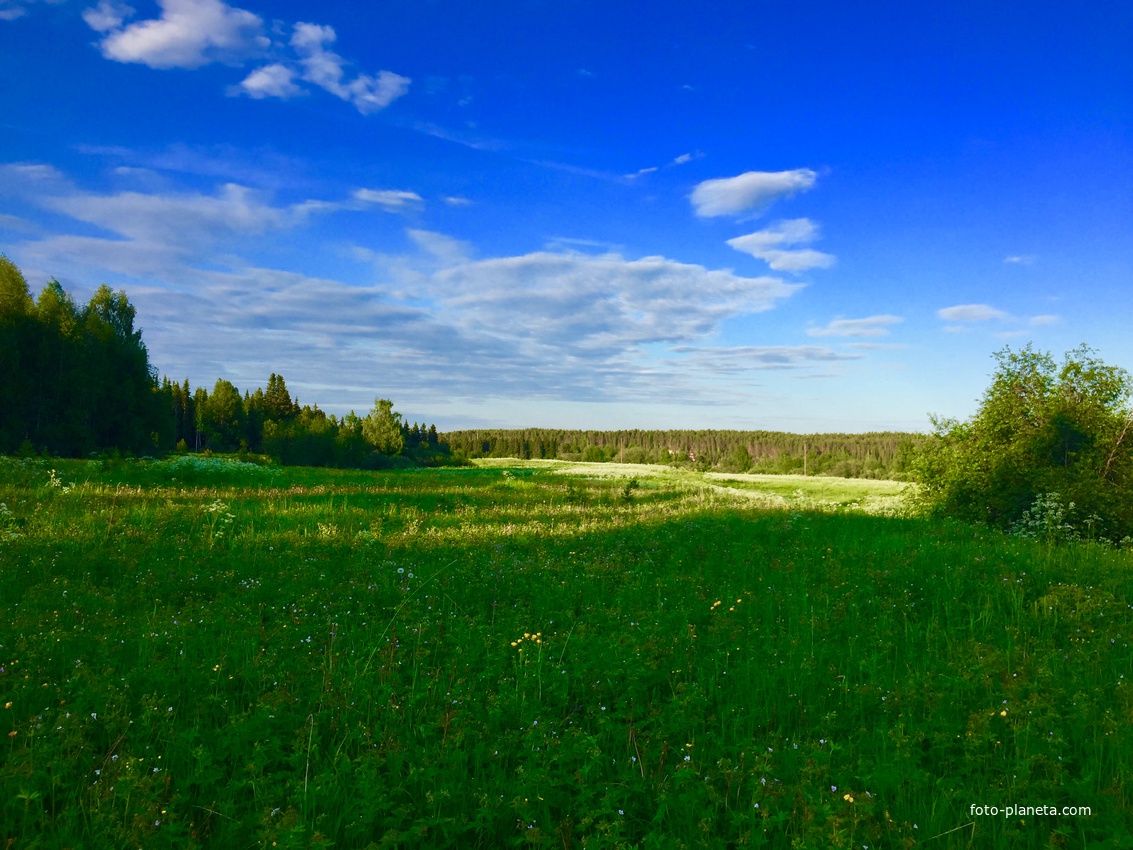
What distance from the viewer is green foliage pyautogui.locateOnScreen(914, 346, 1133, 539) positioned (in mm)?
16875

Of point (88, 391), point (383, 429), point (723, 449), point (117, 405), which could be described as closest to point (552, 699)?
point (88, 391)

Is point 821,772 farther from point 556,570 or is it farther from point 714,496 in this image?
point 714,496

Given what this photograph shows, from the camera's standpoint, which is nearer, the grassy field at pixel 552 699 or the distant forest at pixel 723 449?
the grassy field at pixel 552 699

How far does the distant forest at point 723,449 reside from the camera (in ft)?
382

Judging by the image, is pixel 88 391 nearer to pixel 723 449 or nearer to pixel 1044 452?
pixel 1044 452

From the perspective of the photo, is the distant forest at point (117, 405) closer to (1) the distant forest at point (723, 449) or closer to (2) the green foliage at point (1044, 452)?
(2) the green foliage at point (1044, 452)

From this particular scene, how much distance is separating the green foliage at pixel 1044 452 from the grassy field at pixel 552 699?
28.6ft

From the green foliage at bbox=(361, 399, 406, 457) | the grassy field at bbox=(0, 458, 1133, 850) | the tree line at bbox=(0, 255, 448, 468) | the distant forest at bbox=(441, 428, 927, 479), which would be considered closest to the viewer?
the grassy field at bbox=(0, 458, 1133, 850)

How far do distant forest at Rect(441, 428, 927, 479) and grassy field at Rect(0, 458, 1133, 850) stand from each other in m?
94.2

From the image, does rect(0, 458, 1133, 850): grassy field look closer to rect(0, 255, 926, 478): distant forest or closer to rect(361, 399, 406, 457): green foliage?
rect(0, 255, 926, 478): distant forest

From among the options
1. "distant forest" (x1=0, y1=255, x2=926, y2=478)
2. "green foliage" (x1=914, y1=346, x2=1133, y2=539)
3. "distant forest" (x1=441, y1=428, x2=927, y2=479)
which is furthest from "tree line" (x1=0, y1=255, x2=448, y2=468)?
"distant forest" (x1=441, y1=428, x2=927, y2=479)

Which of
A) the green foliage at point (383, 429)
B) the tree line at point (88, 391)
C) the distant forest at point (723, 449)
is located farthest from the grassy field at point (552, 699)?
the distant forest at point (723, 449)

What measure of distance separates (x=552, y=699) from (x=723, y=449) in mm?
182160

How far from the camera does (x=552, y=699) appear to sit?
201 inches
